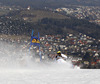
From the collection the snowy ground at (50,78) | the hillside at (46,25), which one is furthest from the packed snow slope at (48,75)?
the hillside at (46,25)

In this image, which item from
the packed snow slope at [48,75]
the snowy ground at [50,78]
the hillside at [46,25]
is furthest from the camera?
the hillside at [46,25]

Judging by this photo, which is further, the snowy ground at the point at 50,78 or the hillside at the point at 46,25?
the hillside at the point at 46,25

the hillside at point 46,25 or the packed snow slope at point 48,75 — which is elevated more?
the packed snow slope at point 48,75

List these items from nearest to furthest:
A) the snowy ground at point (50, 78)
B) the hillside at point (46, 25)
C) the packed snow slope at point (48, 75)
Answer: the snowy ground at point (50, 78) → the packed snow slope at point (48, 75) → the hillside at point (46, 25)

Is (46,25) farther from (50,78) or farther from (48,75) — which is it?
(50,78)

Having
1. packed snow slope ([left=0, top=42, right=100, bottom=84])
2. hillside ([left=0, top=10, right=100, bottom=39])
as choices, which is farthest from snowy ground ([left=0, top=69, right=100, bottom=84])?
hillside ([left=0, top=10, right=100, bottom=39])

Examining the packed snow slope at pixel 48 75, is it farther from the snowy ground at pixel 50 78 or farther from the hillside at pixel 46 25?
the hillside at pixel 46 25

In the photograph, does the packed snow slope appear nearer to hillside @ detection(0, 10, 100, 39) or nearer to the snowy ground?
the snowy ground

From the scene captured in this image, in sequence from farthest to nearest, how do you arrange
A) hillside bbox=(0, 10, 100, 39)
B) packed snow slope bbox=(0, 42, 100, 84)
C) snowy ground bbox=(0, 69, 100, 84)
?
1. hillside bbox=(0, 10, 100, 39)
2. packed snow slope bbox=(0, 42, 100, 84)
3. snowy ground bbox=(0, 69, 100, 84)

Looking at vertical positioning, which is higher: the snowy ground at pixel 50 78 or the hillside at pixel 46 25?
the snowy ground at pixel 50 78

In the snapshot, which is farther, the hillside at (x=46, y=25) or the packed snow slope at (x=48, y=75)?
the hillside at (x=46, y=25)

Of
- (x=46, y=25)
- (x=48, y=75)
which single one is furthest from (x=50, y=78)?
(x=46, y=25)

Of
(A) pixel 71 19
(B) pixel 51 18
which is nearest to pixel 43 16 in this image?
(B) pixel 51 18
